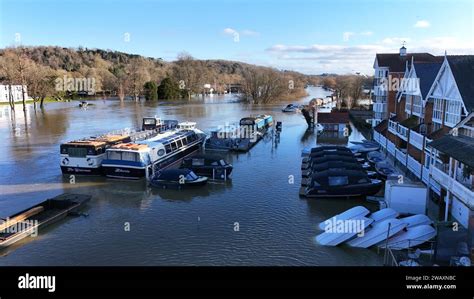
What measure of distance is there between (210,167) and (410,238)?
1430 centimetres

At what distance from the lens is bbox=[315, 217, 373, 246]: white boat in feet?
54.5

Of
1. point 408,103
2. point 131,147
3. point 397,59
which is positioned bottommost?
point 131,147

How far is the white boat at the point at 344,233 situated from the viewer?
1662 centimetres

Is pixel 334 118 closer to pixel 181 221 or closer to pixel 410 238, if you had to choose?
pixel 181 221

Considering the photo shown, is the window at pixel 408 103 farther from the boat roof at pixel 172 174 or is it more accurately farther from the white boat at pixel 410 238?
the boat roof at pixel 172 174

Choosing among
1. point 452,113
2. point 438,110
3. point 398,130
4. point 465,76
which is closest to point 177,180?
point 452,113

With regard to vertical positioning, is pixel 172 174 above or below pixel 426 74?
below

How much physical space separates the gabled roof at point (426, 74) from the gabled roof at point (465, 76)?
4984 millimetres

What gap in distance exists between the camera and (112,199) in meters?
23.1

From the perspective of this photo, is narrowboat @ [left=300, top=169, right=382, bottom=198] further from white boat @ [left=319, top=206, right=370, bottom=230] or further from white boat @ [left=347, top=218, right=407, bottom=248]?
white boat @ [left=347, top=218, right=407, bottom=248]

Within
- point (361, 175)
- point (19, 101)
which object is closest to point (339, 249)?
point (361, 175)

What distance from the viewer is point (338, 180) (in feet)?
75.4

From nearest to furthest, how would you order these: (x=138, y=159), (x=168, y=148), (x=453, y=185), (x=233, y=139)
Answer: (x=453, y=185)
(x=138, y=159)
(x=168, y=148)
(x=233, y=139)
